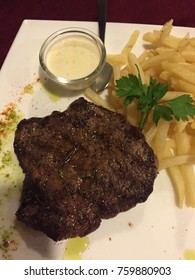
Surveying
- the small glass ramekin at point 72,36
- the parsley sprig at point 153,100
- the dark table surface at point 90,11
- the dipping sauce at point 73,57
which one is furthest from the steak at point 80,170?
the dark table surface at point 90,11

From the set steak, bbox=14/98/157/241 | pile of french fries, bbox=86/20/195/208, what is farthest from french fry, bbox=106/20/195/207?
steak, bbox=14/98/157/241

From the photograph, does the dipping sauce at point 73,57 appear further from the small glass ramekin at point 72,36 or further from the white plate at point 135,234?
the white plate at point 135,234

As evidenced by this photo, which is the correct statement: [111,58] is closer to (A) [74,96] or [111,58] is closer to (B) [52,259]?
(A) [74,96]

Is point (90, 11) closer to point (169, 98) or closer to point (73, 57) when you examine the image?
point (73, 57)

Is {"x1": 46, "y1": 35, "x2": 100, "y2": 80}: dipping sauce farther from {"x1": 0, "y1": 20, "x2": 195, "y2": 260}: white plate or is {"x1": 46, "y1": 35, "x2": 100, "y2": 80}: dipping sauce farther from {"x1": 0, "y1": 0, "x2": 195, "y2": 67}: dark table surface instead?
{"x1": 0, "y1": 20, "x2": 195, "y2": 260}: white plate

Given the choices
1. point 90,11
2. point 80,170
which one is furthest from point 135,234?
point 90,11

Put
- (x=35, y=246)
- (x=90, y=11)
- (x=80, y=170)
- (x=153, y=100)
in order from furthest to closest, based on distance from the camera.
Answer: (x=90, y=11) < (x=153, y=100) < (x=35, y=246) < (x=80, y=170)
